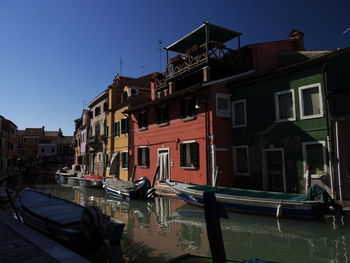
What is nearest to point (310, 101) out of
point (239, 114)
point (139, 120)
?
point (239, 114)

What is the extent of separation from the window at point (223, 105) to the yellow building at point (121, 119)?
30.4ft

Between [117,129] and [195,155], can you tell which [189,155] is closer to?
[195,155]

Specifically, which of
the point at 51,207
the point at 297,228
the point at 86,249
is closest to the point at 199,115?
the point at 297,228

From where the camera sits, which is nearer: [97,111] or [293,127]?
[293,127]

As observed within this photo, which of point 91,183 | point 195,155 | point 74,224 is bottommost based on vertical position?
point 91,183

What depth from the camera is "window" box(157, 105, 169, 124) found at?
1939cm

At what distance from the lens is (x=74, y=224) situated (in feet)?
22.4

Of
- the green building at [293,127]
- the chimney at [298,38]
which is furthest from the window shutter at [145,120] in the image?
the chimney at [298,38]

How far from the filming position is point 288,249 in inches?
286

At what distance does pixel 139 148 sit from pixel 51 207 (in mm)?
13196

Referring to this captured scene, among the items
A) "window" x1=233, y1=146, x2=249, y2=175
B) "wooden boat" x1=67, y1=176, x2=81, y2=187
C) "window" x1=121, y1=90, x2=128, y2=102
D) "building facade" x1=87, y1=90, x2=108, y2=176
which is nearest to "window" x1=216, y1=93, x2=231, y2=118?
"window" x1=233, y1=146, x2=249, y2=175

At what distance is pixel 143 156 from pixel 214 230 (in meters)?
17.8

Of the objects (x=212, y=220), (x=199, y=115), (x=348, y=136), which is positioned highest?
(x=199, y=115)

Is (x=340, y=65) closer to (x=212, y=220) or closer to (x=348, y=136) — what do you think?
(x=348, y=136)
